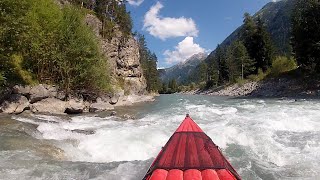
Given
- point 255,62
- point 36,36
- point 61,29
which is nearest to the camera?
point 36,36

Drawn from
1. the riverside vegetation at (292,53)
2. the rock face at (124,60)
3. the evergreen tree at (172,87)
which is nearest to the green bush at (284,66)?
the riverside vegetation at (292,53)

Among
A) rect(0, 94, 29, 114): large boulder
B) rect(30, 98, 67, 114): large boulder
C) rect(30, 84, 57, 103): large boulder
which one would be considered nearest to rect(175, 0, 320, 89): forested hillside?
rect(30, 98, 67, 114): large boulder

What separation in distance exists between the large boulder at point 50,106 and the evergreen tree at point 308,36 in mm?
28398

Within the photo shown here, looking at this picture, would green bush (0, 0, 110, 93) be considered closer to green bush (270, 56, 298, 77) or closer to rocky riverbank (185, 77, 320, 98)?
rocky riverbank (185, 77, 320, 98)

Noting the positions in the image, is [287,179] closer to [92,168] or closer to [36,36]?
[92,168]

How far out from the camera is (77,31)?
25.7 metres

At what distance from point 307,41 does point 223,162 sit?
34.8 metres

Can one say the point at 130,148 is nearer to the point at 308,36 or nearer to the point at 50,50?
the point at 50,50

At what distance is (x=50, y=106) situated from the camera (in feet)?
71.8

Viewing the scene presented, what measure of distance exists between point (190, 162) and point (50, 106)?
16.8 metres

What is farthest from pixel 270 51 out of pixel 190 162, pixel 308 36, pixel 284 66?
pixel 190 162

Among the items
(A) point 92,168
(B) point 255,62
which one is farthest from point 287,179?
(B) point 255,62

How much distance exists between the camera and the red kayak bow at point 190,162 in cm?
678

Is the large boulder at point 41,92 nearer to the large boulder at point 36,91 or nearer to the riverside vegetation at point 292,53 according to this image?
the large boulder at point 36,91
